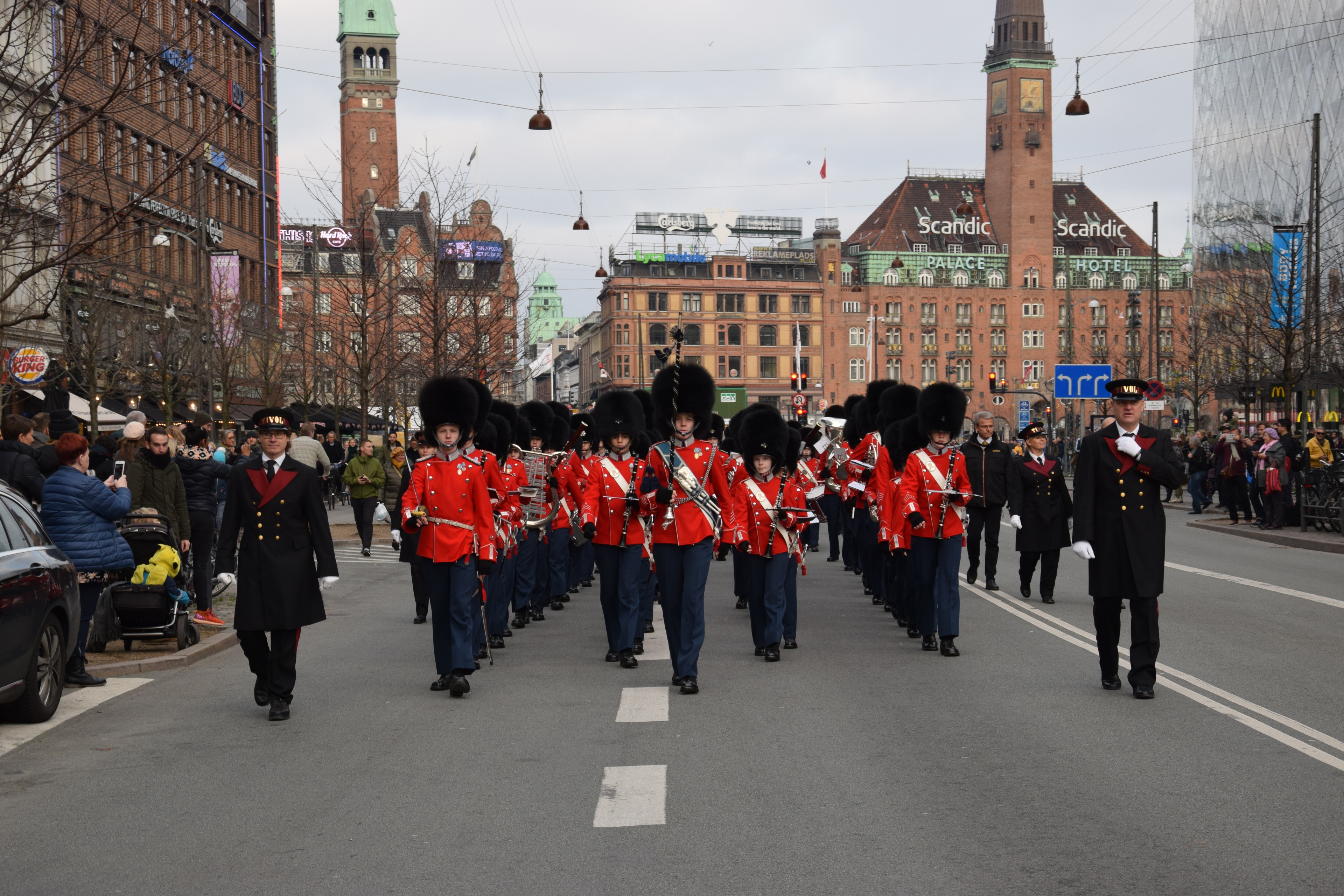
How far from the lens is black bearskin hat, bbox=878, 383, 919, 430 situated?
15500 mm

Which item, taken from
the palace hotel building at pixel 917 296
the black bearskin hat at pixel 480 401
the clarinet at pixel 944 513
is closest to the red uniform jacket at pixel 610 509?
the black bearskin hat at pixel 480 401

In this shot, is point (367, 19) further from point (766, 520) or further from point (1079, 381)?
point (766, 520)

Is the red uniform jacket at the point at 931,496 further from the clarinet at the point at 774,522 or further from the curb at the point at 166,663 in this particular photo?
the curb at the point at 166,663

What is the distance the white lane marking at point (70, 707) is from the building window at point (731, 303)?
127 m

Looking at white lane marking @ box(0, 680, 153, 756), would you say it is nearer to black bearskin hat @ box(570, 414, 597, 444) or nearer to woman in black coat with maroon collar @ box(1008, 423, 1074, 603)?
black bearskin hat @ box(570, 414, 597, 444)

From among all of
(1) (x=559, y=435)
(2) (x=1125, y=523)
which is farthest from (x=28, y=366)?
(2) (x=1125, y=523)

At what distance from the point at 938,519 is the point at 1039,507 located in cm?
421

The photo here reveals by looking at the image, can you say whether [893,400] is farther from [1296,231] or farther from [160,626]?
[1296,231]

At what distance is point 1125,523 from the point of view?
9672 millimetres

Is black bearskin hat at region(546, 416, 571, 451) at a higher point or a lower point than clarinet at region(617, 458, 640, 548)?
higher

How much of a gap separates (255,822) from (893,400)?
10.2 metres

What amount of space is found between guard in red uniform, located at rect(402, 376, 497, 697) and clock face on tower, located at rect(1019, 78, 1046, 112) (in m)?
126

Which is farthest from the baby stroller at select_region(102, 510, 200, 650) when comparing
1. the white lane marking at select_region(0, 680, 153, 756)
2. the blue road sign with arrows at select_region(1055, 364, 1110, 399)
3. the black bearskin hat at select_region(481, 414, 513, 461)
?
the blue road sign with arrows at select_region(1055, 364, 1110, 399)

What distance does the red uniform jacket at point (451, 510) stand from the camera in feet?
33.3
